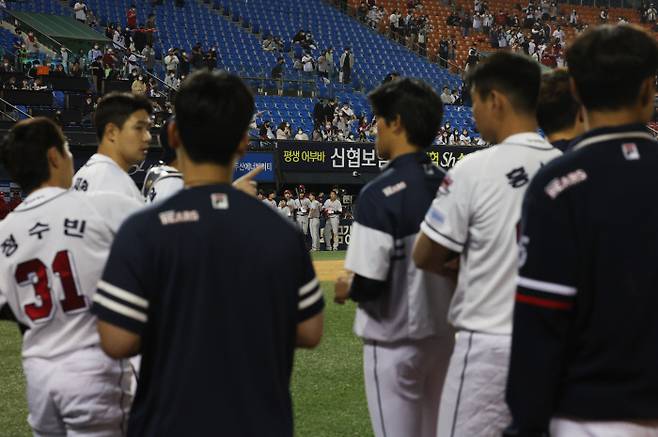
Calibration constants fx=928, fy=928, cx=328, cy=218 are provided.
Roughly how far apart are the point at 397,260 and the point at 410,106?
667 mm

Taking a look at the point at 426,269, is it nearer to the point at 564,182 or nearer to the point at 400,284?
the point at 400,284

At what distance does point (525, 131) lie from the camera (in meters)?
3.47

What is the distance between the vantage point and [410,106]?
3.97 meters

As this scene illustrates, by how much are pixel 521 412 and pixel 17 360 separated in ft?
25.3

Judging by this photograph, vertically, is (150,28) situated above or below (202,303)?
below

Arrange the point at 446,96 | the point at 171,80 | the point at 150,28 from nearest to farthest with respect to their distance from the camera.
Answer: the point at 171,80 → the point at 150,28 → the point at 446,96

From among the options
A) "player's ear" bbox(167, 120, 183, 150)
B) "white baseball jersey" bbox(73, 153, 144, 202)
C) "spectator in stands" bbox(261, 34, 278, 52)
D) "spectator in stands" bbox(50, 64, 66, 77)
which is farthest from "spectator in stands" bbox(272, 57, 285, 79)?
"player's ear" bbox(167, 120, 183, 150)

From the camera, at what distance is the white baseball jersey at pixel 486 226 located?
3301 mm

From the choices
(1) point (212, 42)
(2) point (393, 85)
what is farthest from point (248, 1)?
(2) point (393, 85)

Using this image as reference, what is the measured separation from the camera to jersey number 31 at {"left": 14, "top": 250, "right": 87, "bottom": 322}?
3436mm

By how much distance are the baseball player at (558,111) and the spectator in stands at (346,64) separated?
29.6 metres

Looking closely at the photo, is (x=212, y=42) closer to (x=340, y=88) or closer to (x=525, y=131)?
(x=340, y=88)

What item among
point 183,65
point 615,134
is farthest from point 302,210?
point 615,134

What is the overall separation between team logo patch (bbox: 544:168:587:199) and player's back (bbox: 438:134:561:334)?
38.5 inches
